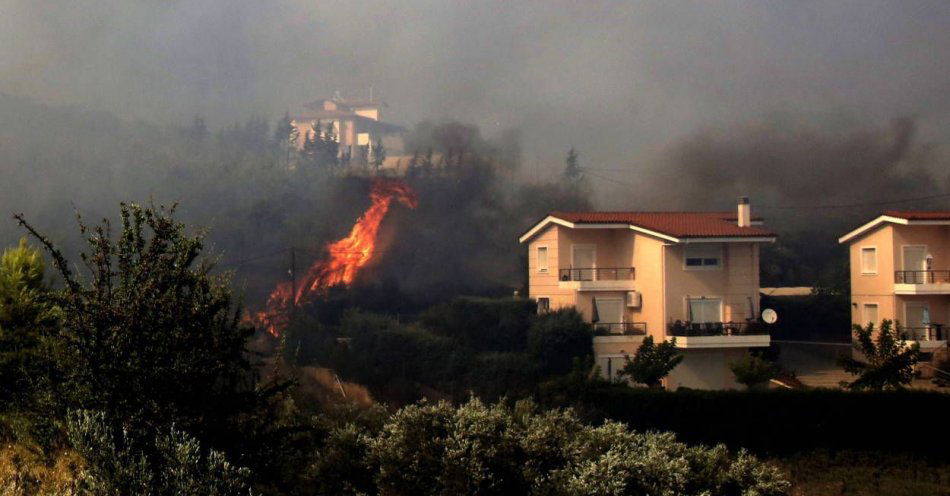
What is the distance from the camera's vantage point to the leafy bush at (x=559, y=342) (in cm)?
5353

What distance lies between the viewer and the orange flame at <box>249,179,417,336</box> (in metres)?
72.8

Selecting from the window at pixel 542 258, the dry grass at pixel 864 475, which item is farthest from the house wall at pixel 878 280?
the window at pixel 542 258

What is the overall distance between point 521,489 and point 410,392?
30043 millimetres

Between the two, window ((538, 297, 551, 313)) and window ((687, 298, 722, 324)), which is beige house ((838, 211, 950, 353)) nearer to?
window ((687, 298, 722, 324))

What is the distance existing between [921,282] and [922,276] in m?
0.37

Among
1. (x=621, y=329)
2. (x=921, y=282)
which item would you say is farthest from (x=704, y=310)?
(x=921, y=282)

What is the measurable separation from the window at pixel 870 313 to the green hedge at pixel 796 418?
48.0 feet

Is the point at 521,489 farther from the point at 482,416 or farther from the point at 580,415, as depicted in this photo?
the point at 580,415

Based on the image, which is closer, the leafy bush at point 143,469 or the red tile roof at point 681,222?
the leafy bush at point 143,469

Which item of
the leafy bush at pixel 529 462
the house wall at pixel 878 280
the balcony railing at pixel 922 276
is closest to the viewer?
the leafy bush at pixel 529 462

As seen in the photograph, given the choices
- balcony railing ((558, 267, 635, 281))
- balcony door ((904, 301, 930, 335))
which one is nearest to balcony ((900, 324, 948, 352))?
balcony door ((904, 301, 930, 335))

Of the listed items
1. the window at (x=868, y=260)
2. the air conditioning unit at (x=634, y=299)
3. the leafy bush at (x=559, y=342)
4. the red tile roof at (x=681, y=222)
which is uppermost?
the red tile roof at (x=681, y=222)

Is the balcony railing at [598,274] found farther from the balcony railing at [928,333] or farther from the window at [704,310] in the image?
the balcony railing at [928,333]

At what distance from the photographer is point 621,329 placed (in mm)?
56906
